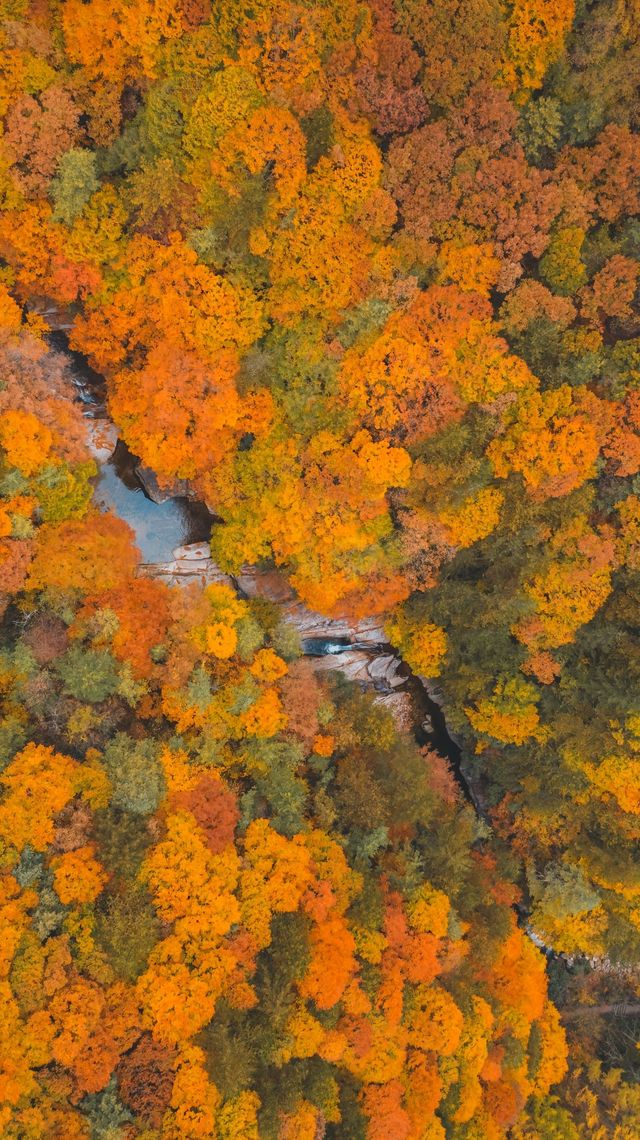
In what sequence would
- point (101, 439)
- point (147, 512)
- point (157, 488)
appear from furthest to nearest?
point (147, 512) < point (157, 488) < point (101, 439)

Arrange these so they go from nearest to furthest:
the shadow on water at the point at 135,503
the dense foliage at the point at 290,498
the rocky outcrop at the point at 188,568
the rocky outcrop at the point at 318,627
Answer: the dense foliage at the point at 290,498
the shadow on water at the point at 135,503
the rocky outcrop at the point at 188,568
the rocky outcrop at the point at 318,627

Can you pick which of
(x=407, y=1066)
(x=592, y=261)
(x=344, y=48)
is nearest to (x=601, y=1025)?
(x=407, y=1066)

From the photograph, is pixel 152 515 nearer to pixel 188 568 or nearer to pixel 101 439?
pixel 188 568

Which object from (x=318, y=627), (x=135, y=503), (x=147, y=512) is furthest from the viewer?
(x=318, y=627)

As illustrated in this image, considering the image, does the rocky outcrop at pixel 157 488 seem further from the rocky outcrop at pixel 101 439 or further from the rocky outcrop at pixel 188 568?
the rocky outcrop at pixel 188 568

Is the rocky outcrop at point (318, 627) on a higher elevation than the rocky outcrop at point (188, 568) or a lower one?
lower

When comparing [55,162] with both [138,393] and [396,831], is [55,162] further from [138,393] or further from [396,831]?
[396,831]

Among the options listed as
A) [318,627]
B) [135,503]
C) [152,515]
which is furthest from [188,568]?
[318,627]

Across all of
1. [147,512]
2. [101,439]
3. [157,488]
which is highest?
[101,439]


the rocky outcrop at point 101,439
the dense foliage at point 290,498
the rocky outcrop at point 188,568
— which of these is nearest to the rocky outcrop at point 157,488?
the rocky outcrop at point 101,439
